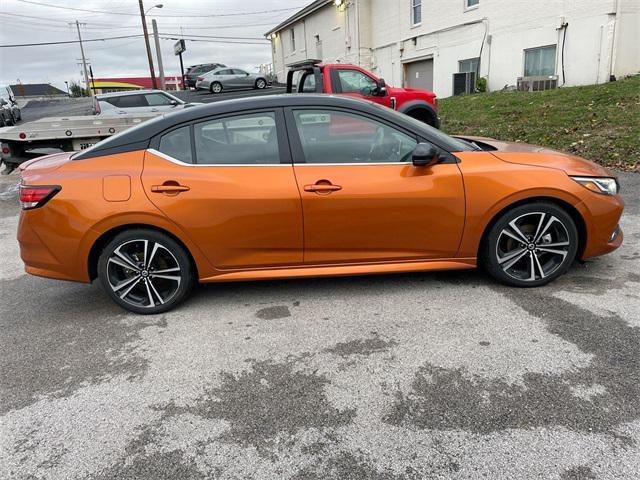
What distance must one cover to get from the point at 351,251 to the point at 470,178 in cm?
105

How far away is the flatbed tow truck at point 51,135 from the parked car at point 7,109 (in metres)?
15.1

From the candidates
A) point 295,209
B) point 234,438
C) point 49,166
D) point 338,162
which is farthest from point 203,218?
point 234,438

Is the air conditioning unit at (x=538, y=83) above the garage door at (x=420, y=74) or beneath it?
beneath

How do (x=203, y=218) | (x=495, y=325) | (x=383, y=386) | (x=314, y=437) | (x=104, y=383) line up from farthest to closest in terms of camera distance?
(x=203, y=218)
(x=495, y=325)
(x=104, y=383)
(x=383, y=386)
(x=314, y=437)

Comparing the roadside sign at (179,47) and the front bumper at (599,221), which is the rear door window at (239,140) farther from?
the roadside sign at (179,47)

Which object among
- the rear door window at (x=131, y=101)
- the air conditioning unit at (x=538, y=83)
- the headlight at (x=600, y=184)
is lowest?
the headlight at (x=600, y=184)

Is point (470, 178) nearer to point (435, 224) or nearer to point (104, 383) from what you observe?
point (435, 224)

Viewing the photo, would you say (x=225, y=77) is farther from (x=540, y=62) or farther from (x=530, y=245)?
(x=530, y=245)

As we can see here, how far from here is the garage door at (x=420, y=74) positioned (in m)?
21.1

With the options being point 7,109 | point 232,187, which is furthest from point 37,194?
point 7,109

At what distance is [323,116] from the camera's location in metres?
3.84

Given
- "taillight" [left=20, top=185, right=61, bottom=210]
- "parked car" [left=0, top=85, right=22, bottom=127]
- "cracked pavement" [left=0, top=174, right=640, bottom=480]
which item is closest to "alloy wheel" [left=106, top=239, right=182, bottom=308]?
"cracked pavement" [left=0, top=174, right=640, bottom=480]

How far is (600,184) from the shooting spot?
12.7 feet

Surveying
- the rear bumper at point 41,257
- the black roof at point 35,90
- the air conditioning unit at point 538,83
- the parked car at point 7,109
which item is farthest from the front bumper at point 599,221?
the black roof at point 35,90
